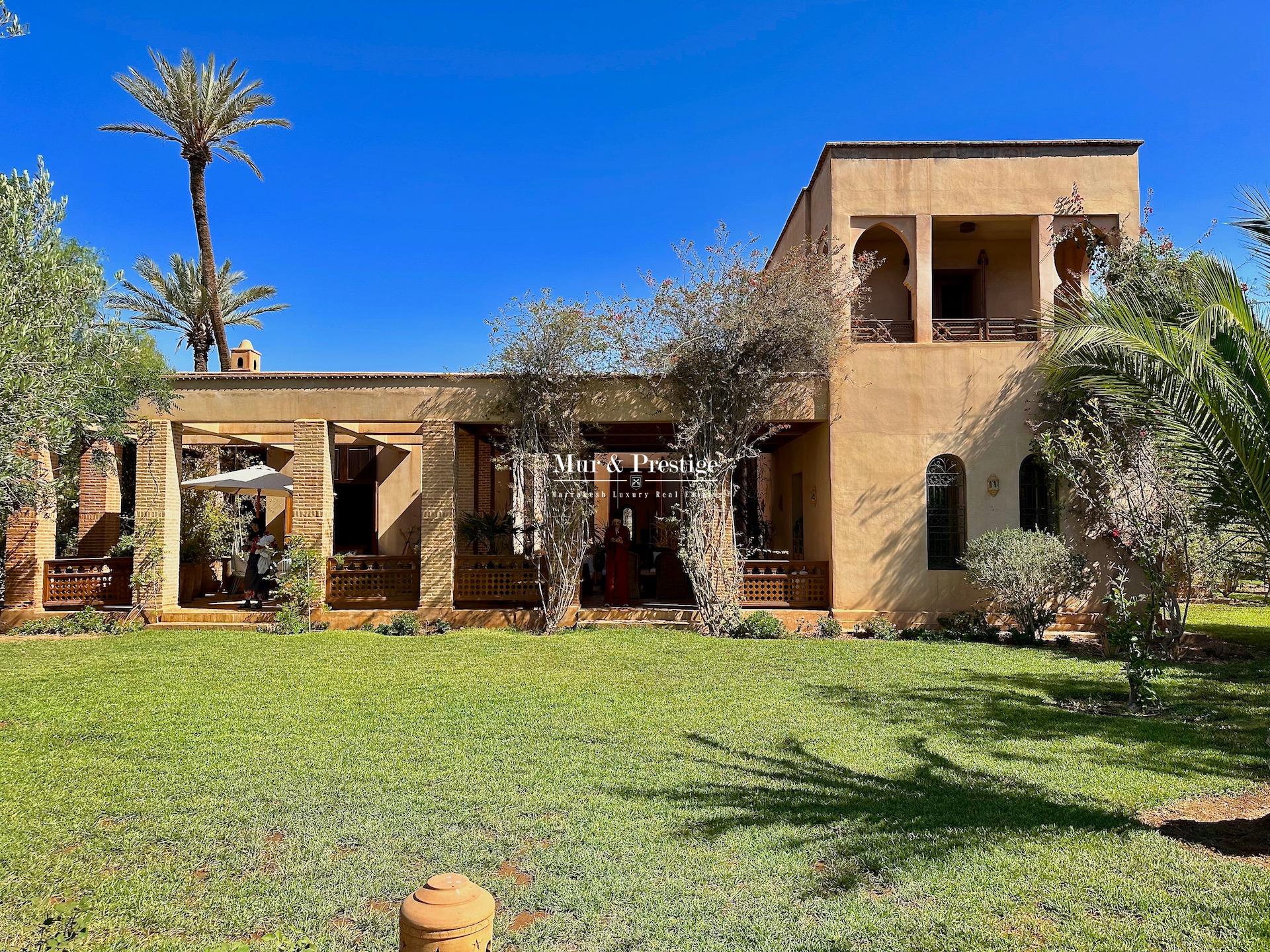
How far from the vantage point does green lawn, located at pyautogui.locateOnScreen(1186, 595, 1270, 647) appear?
12.7 metres

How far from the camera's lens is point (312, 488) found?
13.3 m

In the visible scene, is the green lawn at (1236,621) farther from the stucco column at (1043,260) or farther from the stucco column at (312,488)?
the stucco column at (312,488)

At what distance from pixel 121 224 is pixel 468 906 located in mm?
24318

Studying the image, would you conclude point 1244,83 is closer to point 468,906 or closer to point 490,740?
point 490,740

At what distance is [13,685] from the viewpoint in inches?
343

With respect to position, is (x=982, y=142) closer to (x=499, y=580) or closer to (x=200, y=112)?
(x=499, y=580)

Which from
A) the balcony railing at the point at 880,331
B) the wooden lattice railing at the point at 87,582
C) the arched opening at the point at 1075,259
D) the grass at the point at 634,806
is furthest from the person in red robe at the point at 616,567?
the arched opening at the point at 1075,259

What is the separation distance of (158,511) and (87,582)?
2235mm

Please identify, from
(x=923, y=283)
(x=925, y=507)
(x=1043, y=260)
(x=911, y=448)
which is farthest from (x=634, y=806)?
(x=1043, y=260)

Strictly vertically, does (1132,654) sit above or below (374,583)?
below

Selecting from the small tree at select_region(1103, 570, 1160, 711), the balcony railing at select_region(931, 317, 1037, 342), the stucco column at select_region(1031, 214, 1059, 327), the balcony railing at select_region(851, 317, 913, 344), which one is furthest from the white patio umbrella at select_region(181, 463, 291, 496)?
the stucco column at select_region(1031, 214, 1059, 327)

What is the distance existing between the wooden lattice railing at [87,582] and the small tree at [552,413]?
7.50m

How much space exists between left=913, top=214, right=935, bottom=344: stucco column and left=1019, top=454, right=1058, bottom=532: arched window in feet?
9.50

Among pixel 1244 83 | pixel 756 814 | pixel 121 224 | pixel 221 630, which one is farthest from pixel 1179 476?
pixel 121 224
